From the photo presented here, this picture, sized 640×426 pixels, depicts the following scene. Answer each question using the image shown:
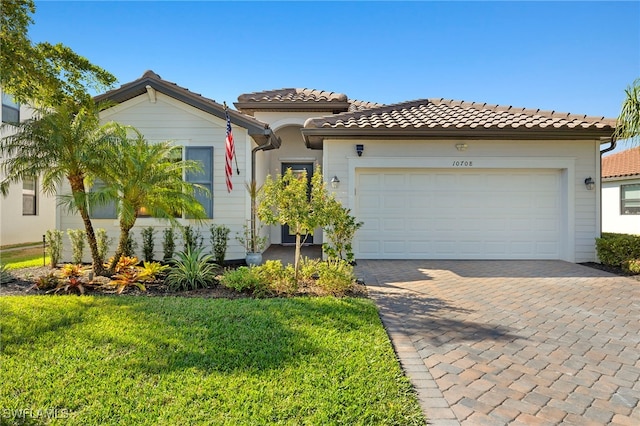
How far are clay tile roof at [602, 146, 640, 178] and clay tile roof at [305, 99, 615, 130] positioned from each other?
1025cm

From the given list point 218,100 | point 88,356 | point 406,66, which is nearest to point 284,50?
point 218,100

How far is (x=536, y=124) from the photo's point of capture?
9070 mm

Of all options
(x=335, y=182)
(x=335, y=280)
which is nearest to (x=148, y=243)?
(x=335, y=182)

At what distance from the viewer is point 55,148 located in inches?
259

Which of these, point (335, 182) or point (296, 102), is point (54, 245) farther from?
point (296, 102)

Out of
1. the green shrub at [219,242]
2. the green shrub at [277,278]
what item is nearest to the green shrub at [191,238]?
the green shrub at [219,242]

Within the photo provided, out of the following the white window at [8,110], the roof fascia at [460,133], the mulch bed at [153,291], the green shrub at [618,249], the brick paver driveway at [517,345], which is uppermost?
the white window at [8,110]

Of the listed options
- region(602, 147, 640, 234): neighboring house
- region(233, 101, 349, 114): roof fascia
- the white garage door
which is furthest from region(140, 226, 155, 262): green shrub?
region(602, 147, 640, 234): neighboring house

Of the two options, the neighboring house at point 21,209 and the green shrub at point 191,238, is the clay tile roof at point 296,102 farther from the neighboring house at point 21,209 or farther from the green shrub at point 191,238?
the neighboring house at point 21,209

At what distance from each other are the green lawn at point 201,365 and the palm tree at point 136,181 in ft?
7.16

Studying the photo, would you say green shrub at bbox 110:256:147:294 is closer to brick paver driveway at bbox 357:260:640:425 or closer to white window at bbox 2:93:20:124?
brick paver driveway at bbox 357:260:640:425

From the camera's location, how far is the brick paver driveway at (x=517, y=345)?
9.30 feet

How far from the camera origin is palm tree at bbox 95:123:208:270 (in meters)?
6.73

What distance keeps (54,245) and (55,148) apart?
131 inches
